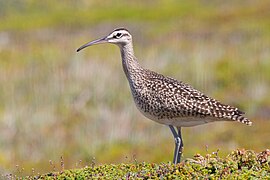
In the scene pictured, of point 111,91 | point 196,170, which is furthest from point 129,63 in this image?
point 111,91

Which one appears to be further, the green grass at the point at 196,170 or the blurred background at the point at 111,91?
the blurred background at the point at 111,91

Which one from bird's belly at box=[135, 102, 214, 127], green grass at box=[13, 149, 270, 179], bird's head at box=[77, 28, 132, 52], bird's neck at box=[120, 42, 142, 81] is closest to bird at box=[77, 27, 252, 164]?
bird's belly at box=[135, 102, 214, 127]

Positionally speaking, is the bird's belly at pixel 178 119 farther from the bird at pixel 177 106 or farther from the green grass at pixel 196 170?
the green grass at pixel 196 170

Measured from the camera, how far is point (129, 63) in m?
A: 12.3

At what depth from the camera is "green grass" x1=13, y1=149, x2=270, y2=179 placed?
8734 millimetres

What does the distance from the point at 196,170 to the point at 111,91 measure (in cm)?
1291

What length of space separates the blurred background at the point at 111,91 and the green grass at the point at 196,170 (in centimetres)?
72

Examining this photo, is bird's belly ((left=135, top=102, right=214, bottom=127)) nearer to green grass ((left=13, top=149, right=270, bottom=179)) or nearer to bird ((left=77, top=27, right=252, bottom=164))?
bird ((left=77, top=27, right=252, bottom=164))

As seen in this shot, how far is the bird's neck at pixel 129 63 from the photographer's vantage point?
12.0 meters

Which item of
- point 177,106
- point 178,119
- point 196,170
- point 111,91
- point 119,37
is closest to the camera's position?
point 196,170

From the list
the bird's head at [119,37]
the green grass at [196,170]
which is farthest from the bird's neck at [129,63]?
the green grass at [196,170]

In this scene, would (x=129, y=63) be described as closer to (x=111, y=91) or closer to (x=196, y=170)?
(x=196, y=170)

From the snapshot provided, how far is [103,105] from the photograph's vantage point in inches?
819

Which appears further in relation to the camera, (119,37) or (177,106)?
(119,37)
